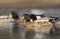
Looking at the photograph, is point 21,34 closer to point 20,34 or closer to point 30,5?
point 20,34

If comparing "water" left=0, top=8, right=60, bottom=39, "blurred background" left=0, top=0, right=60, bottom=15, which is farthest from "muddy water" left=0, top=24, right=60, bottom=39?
"blurred background" left=0, top=0, right=60, bottom=15

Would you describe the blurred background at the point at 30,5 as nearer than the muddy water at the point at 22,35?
No

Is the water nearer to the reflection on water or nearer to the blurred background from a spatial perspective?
the reflection on water

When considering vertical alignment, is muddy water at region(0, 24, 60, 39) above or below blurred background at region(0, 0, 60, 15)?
below

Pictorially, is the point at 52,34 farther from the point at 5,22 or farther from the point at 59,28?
the point at 5,22

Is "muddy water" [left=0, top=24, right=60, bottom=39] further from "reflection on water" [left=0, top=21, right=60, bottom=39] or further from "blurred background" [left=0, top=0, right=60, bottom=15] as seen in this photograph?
"blurred background" [left=0, top=0, right=60, bottom=15]

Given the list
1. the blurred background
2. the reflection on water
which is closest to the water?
the reflection on water

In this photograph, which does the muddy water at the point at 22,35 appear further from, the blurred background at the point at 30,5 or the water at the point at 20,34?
the blurred background at the point at 30,5

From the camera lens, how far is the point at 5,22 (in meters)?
1.35

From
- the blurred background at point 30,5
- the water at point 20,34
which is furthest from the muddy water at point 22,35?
the blurred background at point 30,5

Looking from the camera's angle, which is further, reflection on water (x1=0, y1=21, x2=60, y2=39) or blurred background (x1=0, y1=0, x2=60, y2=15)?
blurred background (x1=0, y1=0, x2=60, y2=15)

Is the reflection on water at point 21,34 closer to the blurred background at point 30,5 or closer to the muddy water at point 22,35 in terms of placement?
the muddy water at point 22,35

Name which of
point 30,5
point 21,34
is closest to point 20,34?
point 21,34

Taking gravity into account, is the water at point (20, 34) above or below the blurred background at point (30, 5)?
below
